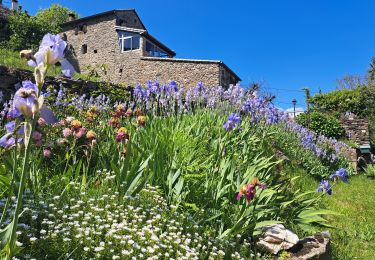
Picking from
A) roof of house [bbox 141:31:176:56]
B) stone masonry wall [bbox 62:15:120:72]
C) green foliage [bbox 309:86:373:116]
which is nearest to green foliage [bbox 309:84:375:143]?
green foliage [bbox 309:86:373:116]

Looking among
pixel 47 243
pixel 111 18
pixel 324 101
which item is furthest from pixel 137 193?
pixel 111 18

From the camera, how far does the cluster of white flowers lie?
220 centimetres

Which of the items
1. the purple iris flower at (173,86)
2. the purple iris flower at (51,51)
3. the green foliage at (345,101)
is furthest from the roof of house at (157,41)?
the purple iris flower at (51,51)

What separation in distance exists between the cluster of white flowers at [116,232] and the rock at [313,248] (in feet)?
1.60

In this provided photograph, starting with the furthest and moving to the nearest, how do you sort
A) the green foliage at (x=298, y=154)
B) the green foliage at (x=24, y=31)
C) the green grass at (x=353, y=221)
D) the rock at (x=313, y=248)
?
the green foliage at (x=24, y=31) < the green foliage at (x=298, y=154) < the green grass at (x=353, y=221) < the rock at (x=313, y=248)

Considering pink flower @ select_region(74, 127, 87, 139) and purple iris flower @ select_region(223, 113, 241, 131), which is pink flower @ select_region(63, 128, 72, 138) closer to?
pink flower @ select_region(74, 127, 87, 139)

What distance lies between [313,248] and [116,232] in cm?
194

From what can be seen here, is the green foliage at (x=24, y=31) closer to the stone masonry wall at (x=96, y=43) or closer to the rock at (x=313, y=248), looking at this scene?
the stone masonry wall at (x=96, y=43)

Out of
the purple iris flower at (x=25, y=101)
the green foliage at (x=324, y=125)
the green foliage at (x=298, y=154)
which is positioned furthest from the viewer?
the green foliage at (x=324, y=125)

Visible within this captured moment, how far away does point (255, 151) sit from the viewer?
5996 millimetres

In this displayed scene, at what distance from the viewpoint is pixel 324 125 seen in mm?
16156

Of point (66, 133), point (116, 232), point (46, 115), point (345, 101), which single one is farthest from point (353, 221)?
point (345, 101)

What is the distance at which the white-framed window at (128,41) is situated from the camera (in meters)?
30.4

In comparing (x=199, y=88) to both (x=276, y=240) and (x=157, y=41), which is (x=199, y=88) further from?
(x=157, y=41)
